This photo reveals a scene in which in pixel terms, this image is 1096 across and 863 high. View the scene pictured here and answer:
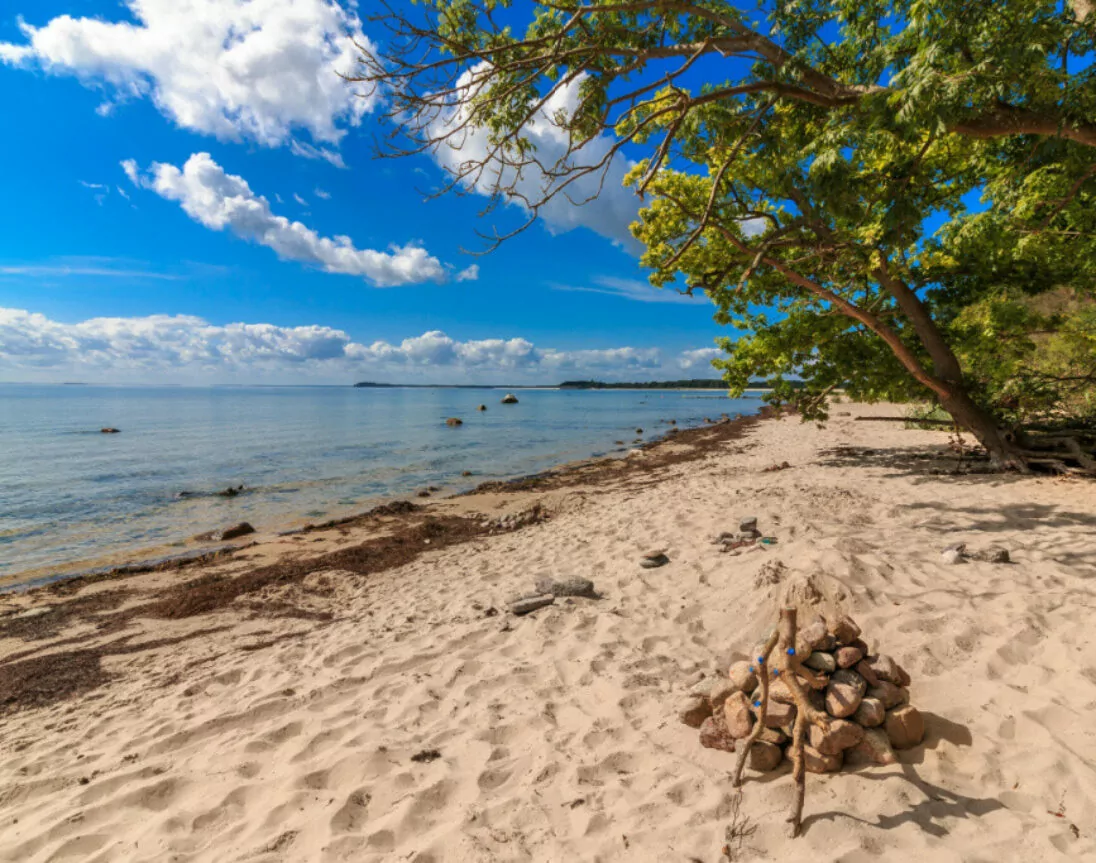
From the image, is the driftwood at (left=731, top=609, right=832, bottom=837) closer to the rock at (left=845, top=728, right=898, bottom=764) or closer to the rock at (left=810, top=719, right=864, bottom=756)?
the rock at (left=810, top=719, right=864, bottom=756)

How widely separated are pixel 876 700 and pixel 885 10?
350 inches

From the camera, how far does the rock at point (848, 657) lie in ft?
11.0

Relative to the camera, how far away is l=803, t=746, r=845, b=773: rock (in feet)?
10.1

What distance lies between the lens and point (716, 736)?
3545 mm

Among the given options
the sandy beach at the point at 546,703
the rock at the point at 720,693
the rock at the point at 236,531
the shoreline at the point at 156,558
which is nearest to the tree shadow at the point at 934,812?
the sandy beach at the point at 546,703

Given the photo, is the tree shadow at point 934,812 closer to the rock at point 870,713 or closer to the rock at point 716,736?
the rock at point 870,713

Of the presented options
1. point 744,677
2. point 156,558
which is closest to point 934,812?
point 744,677

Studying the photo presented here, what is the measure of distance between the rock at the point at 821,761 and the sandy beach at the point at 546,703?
0.05m

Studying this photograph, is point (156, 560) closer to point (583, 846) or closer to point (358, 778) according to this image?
point (358, 778)

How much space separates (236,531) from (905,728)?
14.4 m

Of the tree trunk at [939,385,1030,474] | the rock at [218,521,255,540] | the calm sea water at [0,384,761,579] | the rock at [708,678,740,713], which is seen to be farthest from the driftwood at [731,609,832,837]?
the calm sea water at [0,384,761,579]

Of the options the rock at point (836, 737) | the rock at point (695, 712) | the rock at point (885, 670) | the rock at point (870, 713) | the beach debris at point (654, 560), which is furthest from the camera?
the beach debris at point (654, 560)

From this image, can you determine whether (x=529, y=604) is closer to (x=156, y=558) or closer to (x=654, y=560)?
(x=654, y=560)

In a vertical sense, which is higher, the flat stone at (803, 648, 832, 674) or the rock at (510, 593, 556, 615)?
the flat stone at (803, 648, 832, 674)
